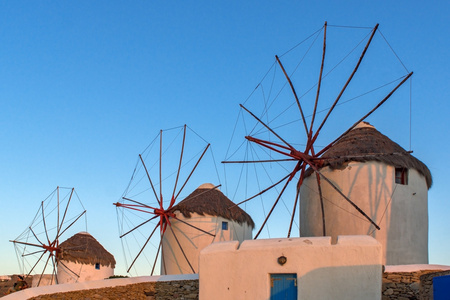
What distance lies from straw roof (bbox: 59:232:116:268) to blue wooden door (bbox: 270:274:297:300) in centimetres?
1942

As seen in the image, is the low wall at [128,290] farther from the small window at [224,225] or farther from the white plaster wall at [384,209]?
the small window at [224,225]

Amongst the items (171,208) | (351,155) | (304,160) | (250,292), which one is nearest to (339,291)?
(250,292)

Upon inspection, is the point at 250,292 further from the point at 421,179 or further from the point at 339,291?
the point at 421,179

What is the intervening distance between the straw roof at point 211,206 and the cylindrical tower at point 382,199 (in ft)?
21.4

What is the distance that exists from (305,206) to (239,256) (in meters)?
7.20

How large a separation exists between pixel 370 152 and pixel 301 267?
23.3ft

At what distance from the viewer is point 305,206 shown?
64.6 feet

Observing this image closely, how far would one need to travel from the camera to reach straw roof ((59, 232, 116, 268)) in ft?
101

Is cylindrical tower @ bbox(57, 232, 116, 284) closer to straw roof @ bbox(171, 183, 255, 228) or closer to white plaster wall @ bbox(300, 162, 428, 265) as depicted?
straw roof @ bbox(171, 183, 255, 228)

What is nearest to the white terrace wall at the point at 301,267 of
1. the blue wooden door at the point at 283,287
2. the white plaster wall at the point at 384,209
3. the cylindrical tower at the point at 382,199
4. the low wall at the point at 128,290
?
the blue wooden door at the point at 283,287

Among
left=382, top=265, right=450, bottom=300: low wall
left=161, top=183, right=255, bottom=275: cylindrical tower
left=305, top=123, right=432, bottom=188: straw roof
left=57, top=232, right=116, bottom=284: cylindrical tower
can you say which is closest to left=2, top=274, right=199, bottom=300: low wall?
left=382, top=265, right=450, bottom=300: low wall

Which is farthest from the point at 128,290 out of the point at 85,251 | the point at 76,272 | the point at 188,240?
the point at 85,251

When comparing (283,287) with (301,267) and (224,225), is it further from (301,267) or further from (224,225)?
(224,225)

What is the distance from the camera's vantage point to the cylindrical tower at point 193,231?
2419 centimetres
